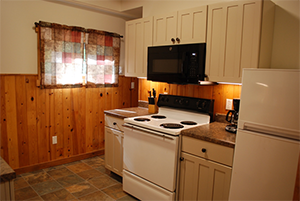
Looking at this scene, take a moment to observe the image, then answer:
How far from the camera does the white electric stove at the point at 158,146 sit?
2285mm

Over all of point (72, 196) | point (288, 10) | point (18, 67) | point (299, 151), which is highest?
point (288, 10)

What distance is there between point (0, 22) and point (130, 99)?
2.34 meters

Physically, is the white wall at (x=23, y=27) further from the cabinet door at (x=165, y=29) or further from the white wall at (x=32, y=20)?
the cabinet door at (x=165, y=29)

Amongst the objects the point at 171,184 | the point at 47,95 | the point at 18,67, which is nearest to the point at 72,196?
the point at 171,184

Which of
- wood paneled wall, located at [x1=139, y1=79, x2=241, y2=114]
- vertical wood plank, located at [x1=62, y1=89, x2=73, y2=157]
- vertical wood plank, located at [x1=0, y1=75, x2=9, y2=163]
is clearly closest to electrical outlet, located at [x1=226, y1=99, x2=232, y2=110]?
wood paneled wall, located at [x1=139, y1=79, x2=241, y2=114]

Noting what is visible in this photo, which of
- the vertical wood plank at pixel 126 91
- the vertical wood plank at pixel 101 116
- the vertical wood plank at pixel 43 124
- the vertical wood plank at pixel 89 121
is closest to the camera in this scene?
the vertical wood plank at pixel 43 124

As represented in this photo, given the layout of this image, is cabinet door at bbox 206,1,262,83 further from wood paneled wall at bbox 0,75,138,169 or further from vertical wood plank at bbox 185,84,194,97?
wood paneled wall at bbox 0,75,138,169

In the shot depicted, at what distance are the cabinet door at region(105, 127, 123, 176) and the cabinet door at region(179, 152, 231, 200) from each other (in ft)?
3.24

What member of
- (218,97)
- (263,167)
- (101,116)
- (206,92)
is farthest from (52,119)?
(263,167)

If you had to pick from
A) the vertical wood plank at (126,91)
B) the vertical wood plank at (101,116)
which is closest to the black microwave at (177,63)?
the vertical wood plank at (101,116)

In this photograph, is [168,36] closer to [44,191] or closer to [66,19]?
[66,19]

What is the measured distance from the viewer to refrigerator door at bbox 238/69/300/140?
156cm

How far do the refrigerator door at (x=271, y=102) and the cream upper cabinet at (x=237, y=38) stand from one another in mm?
464

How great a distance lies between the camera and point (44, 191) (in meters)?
2.85
